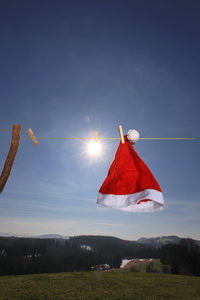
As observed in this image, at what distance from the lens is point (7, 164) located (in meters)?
5.94

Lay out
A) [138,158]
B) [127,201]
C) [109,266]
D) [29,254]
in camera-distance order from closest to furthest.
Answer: [127,201] → [138,158] → [109,266] → [29,254]

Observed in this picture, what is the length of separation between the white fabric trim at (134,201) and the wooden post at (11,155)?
294cm

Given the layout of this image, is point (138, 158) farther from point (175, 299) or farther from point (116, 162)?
point (175, 299)

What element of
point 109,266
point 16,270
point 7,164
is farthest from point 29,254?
point 7,164

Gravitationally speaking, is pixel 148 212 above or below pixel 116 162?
below

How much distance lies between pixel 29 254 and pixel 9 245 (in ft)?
84.7

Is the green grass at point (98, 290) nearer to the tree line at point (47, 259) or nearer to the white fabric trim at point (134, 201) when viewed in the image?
the white fabric trim at point (134, 201)

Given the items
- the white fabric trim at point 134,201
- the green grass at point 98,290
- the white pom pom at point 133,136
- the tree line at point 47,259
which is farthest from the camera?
the tree line at point 47,259

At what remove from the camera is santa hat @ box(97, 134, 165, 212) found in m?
4.51

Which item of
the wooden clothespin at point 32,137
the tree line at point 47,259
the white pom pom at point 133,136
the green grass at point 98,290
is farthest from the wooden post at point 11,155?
the tree line at point 47,259

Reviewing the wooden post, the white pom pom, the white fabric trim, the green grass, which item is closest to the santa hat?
the white fabric trim

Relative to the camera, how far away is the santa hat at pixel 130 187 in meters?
4.51

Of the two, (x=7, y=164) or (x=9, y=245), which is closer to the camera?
(x=7, y=164)

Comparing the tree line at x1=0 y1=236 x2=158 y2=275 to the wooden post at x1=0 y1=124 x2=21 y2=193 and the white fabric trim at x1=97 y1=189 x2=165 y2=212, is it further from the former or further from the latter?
the white fabric trim at x1=97 y1=189 x2=165 y2=212
